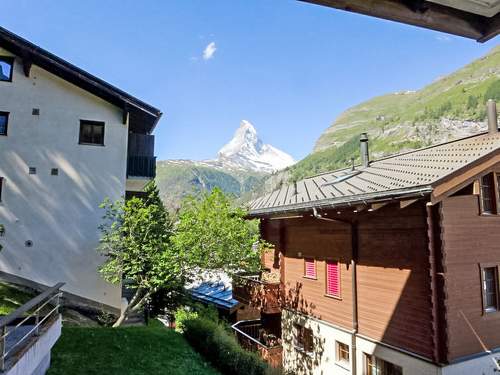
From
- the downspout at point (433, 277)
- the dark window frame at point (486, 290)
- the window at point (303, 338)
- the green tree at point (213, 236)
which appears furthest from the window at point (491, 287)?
the green tree at point (213, 236)

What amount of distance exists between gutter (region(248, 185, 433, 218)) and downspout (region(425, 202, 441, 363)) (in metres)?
0.59

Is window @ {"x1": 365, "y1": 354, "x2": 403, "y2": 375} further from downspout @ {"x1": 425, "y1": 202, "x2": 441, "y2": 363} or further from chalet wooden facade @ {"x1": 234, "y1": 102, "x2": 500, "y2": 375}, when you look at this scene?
downspout @ {"x1": 425, "y1": 202, "x2": 441, "y2": 363}

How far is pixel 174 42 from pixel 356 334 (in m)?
21.6

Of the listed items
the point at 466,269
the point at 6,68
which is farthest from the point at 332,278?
the point at 6,68

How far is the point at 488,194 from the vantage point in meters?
9.86

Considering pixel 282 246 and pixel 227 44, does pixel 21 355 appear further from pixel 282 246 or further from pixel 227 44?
pixel 227 44

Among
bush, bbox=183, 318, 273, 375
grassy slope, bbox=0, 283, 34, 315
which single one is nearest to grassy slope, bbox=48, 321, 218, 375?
bush, bbox=183, 318, 273, 375

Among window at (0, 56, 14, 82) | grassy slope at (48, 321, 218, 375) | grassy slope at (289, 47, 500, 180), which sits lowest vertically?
grassy slope at (48, 321, 218, 375)

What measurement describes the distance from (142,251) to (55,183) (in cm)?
528

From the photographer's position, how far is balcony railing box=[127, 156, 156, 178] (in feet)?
53.2

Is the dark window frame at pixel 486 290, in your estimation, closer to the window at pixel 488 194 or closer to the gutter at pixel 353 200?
the window at pixel 488 194

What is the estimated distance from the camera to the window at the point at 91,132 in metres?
15.7

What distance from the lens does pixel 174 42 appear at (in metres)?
24.5

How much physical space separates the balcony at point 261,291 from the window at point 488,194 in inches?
307
